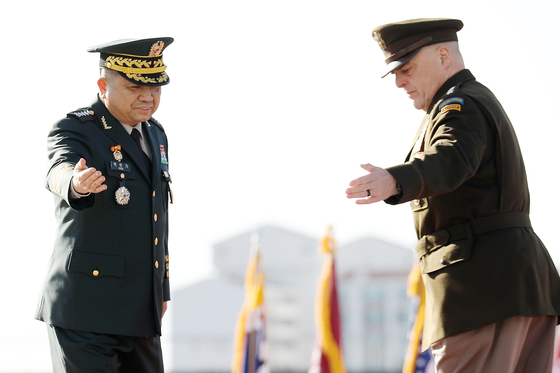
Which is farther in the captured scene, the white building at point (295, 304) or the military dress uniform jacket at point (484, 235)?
the white building at point (295, 304)

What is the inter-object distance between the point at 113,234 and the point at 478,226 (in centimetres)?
148

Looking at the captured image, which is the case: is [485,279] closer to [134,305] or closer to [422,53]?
[422,53]

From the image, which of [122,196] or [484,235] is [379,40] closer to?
[484,235]

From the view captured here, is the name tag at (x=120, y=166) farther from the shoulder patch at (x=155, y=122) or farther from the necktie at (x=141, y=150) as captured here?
the shoulder patch at (x=155, y=122)

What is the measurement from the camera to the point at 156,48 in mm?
3521

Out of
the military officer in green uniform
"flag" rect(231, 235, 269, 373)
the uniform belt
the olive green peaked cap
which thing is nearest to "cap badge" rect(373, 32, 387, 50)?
the olive green peaked cap

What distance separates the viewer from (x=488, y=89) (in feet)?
10.8

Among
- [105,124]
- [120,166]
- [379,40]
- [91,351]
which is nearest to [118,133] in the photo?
[105,124]

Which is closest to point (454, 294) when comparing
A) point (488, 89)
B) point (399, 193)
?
point (399, 193)

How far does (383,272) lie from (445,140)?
31.1 meters

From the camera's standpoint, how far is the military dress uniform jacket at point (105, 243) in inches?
126

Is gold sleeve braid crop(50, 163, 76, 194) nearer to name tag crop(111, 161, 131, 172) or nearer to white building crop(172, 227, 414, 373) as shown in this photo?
name tag crop(111, 161, 131, 172)

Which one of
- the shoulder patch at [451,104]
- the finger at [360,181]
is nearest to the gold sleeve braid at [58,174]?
the finger at [360,181]

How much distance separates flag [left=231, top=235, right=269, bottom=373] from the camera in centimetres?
910
